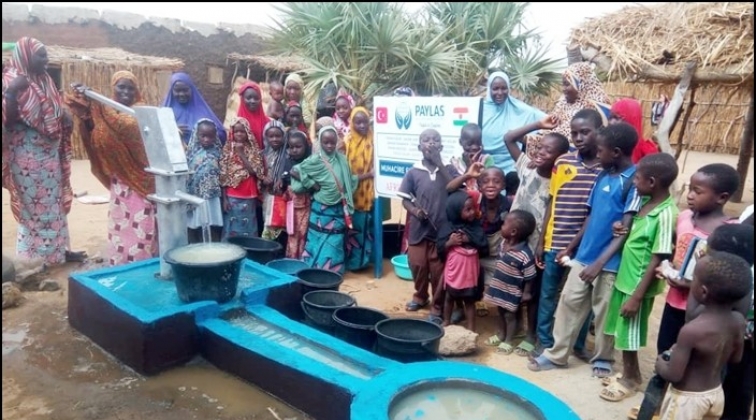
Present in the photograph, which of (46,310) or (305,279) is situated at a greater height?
(305,279)

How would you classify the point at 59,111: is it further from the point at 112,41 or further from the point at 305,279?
the point at 112,41

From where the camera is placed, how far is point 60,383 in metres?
2.99

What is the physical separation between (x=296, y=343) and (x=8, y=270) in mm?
2570

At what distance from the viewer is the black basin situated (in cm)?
316

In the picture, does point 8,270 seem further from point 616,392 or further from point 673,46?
point 673,46

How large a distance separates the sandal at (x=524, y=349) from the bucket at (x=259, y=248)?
1980mm

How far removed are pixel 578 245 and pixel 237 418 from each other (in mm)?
2087

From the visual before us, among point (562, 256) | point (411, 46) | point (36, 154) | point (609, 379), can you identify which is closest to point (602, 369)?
point (609, 379)

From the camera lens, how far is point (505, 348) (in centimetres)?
358

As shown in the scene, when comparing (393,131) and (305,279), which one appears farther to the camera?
(393,131)

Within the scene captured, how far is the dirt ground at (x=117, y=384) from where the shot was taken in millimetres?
2781

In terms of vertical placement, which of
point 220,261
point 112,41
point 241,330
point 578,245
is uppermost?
point 112,41

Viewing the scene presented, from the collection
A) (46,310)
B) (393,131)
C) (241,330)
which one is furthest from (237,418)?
(393,131)

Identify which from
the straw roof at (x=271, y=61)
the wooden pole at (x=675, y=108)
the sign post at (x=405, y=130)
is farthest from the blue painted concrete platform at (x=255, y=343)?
the straw roof at (x=271, y=61)
